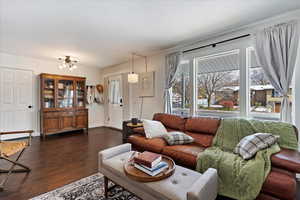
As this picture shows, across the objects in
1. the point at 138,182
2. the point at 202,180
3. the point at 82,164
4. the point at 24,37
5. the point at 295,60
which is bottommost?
the point at 82,164

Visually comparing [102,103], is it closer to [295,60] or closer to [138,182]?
[138,182]

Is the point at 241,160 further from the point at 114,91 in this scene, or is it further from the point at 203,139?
the point at 114,91

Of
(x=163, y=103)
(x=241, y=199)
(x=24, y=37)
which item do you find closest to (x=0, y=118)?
(x=24, y=37)

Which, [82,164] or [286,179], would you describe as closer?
[286,179]

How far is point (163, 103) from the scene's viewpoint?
12.7 feet

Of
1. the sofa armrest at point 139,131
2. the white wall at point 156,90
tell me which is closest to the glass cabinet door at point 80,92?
the white wall at point 156,90

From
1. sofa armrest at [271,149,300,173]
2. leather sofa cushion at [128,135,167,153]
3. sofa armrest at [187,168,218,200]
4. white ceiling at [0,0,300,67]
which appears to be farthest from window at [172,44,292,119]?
sofa armrest at [187,168,218,200]

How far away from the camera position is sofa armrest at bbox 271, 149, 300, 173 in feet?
4.83

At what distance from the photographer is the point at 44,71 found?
4719mm

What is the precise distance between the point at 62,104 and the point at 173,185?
184 inches

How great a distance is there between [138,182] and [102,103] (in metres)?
5.08

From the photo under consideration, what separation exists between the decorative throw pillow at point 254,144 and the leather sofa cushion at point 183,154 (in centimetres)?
52

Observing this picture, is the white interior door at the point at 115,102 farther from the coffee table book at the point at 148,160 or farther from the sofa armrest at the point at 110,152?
the coffee table book at the point at 148,160

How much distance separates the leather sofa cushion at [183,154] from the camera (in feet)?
6.30
